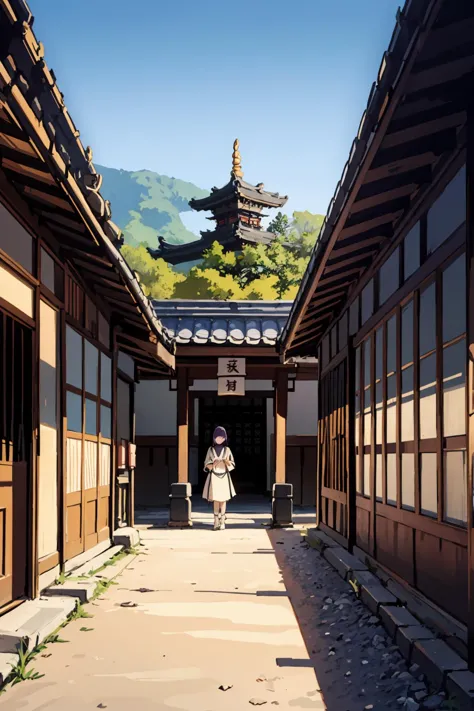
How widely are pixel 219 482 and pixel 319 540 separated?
501cm

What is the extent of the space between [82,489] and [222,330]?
8.14 meters

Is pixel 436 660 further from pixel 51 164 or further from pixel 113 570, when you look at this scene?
pixel 113 570

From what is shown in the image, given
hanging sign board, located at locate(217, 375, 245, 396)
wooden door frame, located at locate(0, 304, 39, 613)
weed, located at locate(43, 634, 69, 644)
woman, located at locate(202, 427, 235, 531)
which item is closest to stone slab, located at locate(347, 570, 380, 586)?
weed, located at locate(43, 634, 69, 644)

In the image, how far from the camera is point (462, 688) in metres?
4.76

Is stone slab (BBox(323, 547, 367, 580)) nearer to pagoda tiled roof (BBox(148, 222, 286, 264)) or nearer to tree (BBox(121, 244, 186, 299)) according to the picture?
tree (BBox(121, 244, 186, 299))

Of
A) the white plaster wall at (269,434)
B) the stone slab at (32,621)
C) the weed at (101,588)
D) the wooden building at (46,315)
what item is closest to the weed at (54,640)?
the stone slab at (32,621)

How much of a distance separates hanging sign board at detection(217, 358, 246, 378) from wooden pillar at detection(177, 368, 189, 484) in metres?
0.83

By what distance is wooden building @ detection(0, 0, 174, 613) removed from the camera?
18.1 ft

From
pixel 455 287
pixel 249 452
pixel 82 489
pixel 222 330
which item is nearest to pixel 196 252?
pixel 249 452

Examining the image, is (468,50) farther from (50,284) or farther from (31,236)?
(50,284)

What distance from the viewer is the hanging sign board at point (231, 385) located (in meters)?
18.7

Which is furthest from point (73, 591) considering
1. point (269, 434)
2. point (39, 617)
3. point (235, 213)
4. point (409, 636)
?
point (235, 213)

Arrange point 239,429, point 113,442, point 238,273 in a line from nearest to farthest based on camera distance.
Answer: point 113,442 → point 239,429 → point 238,273

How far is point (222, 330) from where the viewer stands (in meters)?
18.6
